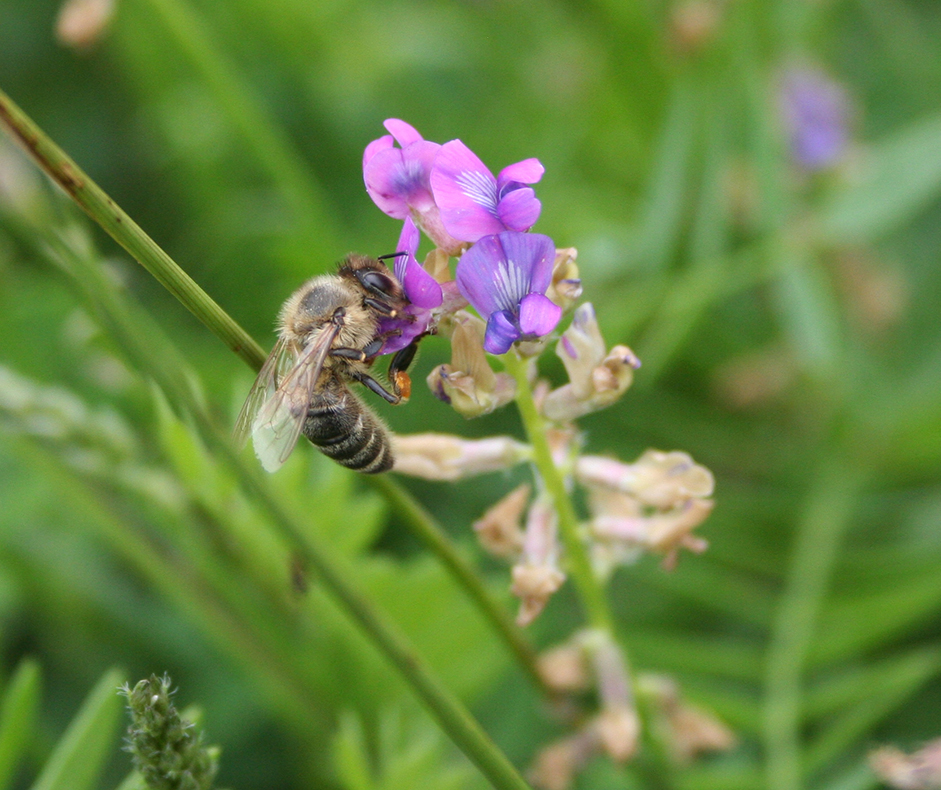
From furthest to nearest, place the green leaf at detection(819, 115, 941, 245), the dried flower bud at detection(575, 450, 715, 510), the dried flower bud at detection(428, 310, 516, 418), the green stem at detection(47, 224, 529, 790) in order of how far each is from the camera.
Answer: the green leaf at detection(819, 115, 941, 245) → the dried flower bud at detection(575, 450, 715, 510) → the dried flower bud at detection(428, 310, 516, 418) → the green stem at detection(47, 224, 529, 790)

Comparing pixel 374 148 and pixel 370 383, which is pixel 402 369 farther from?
pixel 374 148

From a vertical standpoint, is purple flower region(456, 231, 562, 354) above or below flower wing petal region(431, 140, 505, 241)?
below

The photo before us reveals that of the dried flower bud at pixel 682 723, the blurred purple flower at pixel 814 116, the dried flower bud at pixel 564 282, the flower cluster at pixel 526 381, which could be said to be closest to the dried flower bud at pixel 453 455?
the flower cluster at pixel 526 381

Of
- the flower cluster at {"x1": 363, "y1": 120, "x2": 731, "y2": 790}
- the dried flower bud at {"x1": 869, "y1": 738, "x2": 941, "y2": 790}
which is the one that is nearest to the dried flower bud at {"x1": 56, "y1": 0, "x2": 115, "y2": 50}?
the flower cluster at {"x1": 363, "y1": 120, "x2": 731, "y2": 790}

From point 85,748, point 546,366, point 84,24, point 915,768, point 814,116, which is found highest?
point 814,116

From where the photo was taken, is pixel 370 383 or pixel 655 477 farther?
pixel 370 383

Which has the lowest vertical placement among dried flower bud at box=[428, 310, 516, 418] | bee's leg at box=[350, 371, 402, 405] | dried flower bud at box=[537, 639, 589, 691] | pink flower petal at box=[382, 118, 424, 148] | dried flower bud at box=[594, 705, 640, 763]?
dried flower bud at box=[594, 705, 640, 763]

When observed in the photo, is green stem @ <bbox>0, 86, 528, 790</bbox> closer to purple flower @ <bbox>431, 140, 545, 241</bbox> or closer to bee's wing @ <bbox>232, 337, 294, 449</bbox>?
bee's wing @ <bbox>232, 337, 294, 449</bbox>

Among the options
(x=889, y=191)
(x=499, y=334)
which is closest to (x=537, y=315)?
(x=499, y=334)
